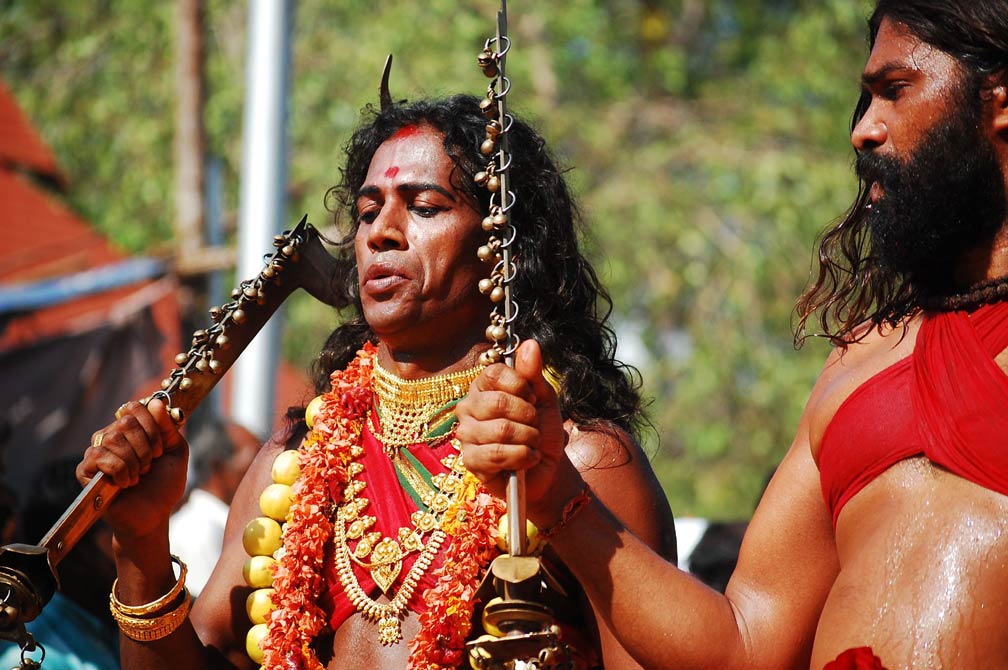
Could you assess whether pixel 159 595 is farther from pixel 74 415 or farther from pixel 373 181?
pixel 74 415

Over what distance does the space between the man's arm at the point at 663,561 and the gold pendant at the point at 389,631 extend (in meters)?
0.59

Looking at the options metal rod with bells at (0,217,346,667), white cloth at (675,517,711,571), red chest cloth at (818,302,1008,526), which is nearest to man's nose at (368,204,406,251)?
metal rod with bells at (0,217,346,667)

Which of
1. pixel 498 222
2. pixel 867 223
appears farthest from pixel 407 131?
pixel 867 223

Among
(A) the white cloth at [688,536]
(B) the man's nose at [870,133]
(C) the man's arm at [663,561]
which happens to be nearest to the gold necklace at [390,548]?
(C) the man's arm at [663,561]

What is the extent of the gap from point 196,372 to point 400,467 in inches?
22.6

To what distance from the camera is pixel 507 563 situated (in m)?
2.51

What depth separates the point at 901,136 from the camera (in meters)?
2.71

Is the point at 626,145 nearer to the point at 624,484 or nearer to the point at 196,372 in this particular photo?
the point at 196,372

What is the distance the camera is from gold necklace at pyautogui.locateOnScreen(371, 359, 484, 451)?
3.40 meters

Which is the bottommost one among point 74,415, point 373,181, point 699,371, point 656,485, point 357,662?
point 699,371

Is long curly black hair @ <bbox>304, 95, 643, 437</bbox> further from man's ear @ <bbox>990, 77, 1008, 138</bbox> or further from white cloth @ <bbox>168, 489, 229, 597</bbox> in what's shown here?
white cloth @ <bbox>168, 489, 229, 597</bbox>

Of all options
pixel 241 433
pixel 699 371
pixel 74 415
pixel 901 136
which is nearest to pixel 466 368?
pixel 901 136

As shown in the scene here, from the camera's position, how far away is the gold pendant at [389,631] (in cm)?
318

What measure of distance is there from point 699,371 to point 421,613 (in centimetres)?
982
